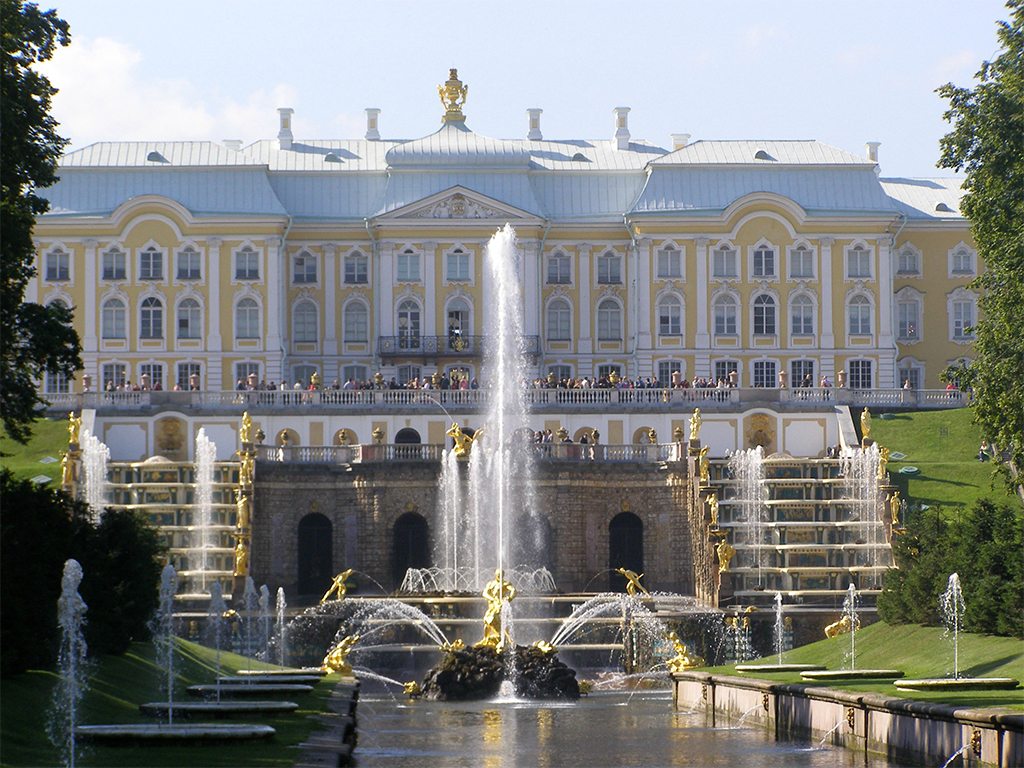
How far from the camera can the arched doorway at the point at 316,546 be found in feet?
222

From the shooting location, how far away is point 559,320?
302 ft

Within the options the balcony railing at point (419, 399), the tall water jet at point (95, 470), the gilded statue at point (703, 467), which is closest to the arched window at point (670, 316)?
the balcony railing at point (419, 399)

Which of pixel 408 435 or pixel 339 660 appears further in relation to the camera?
pixel 408 435

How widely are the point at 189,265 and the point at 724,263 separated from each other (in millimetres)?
25182

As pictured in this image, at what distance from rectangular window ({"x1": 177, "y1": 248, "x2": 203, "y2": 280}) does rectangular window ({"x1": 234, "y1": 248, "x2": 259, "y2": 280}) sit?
172 centimetres

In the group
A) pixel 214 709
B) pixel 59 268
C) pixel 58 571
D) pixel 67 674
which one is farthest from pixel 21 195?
pixel 59 268

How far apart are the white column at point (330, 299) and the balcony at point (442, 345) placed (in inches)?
102

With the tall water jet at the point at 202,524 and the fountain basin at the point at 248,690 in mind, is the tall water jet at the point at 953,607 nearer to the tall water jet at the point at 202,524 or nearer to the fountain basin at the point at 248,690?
the fountain basin at the point at 248,690

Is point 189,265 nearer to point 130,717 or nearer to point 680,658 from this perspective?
point 680,658

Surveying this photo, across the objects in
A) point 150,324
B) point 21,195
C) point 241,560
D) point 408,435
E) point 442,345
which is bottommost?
point 241,560

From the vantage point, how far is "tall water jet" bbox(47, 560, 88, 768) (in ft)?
85.4

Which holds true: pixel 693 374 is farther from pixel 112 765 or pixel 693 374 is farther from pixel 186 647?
pixel 112 765

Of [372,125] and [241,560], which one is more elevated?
[372,125]

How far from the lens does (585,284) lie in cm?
9206
